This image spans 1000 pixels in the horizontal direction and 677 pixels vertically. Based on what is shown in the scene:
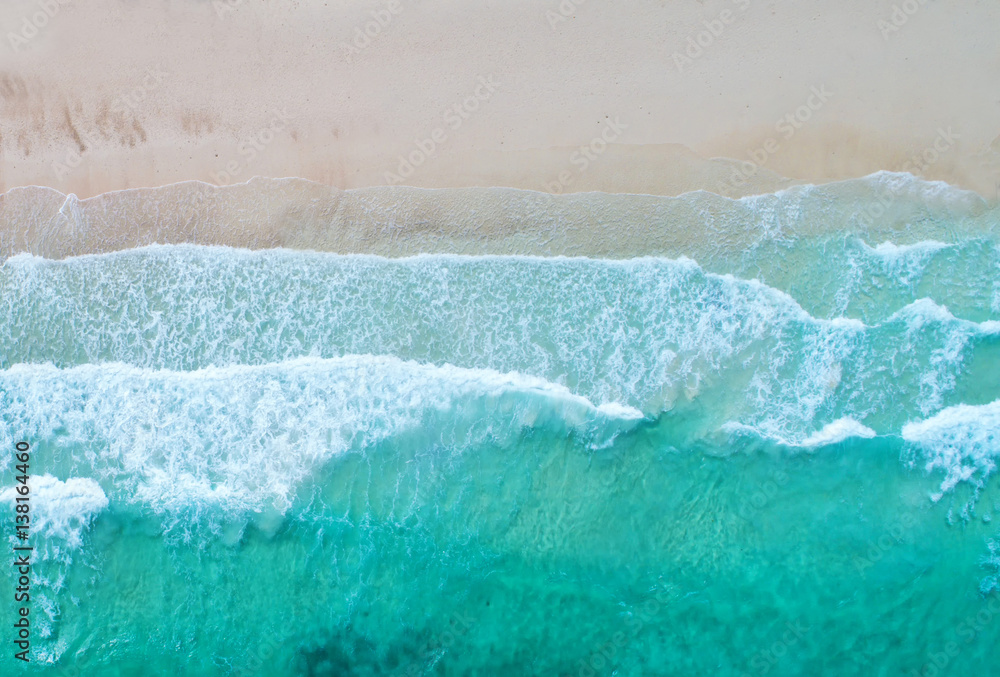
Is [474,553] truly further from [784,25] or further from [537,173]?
[784,25]
